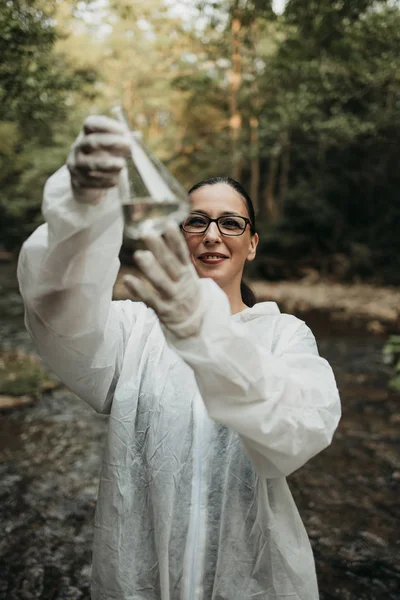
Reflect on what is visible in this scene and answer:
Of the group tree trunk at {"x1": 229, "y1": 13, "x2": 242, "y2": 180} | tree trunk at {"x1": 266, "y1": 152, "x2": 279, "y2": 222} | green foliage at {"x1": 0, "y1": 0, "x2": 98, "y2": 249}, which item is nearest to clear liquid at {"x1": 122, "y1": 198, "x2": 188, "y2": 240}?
green foliage at {"x1": 0, "y1": 0, "x2": 98, "y2": 249}

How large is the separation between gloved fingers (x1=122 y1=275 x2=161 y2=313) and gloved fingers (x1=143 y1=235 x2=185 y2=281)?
0.19 feet

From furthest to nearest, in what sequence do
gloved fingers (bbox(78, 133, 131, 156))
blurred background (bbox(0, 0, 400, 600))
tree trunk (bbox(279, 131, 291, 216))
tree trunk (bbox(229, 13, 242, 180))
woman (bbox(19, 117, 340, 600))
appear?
tree trunk (bbox(279, 131, 291, 216)), tree trunk (bbox(229, 13, 242, 180)), blurred background (bbox(0, 0, 400, 600)), woman (bbox(19, 117, 340, 600)), gloved fingers (bbox(78, 133, 131, 156))

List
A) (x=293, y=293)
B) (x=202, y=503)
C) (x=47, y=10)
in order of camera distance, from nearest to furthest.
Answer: (x=202, y=503), (x=47, y=10), (x=293, y=293)

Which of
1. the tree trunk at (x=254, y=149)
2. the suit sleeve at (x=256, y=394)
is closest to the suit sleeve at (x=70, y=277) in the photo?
the suit sleeve at (x=256, y=394)

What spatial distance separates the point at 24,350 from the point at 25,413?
10.1 feet

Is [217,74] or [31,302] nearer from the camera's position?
[31,302]

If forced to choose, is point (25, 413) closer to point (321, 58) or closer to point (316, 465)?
point (316, 465)

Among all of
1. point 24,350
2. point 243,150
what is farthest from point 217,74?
point 24,350

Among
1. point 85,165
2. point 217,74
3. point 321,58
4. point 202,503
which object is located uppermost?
point 217,74

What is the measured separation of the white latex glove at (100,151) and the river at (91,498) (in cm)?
316

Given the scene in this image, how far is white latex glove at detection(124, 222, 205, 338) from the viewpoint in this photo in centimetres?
101

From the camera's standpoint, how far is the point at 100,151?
39.5 inches

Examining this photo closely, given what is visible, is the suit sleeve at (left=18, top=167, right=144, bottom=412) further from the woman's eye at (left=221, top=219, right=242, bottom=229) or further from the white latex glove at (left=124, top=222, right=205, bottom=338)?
the woman's eye at (left=221, top=219, right=242, bottom=229)

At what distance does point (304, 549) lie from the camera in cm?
153
